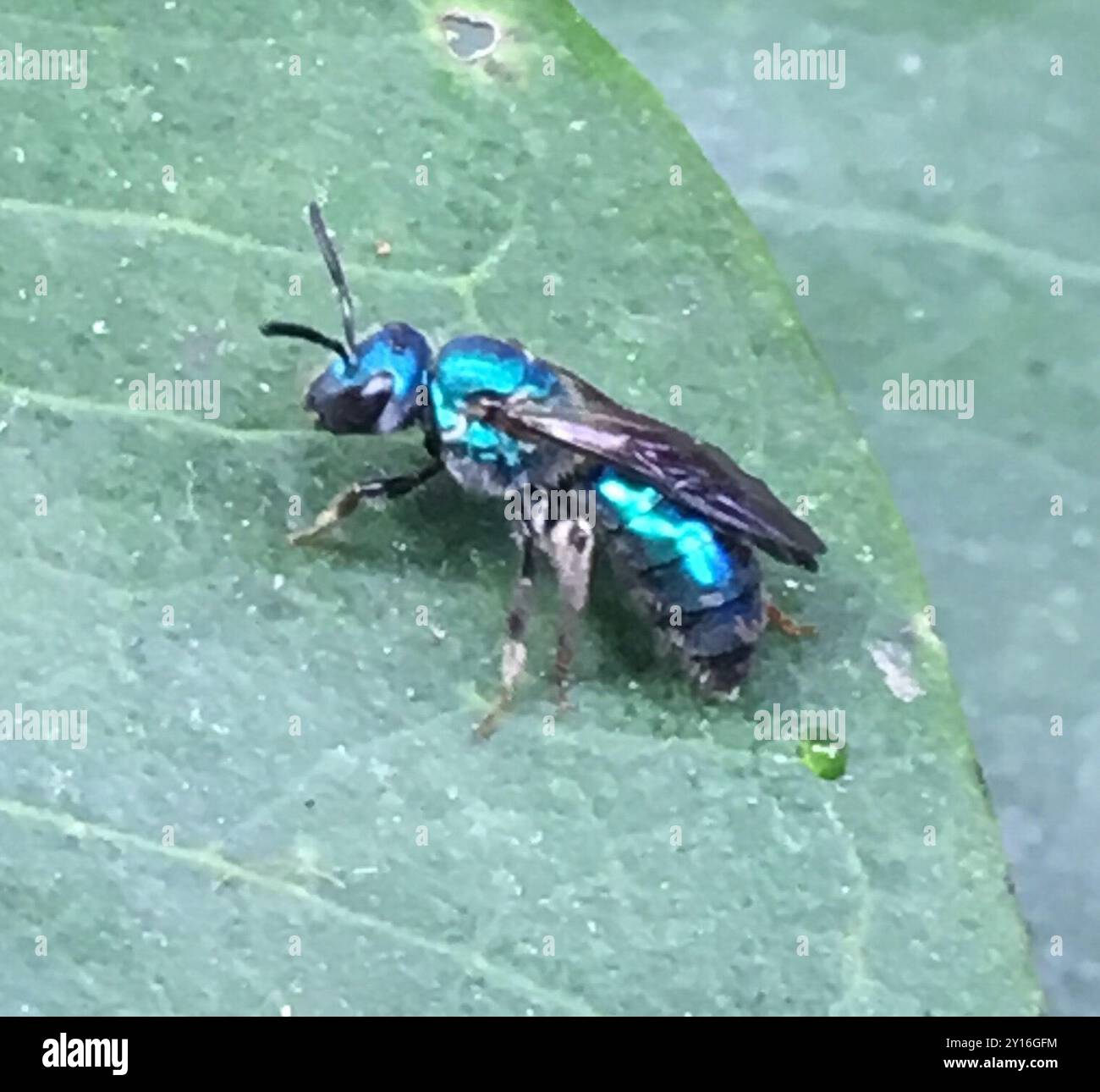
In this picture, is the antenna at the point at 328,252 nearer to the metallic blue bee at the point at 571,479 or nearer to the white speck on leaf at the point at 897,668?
the metallic blue bee at the point at 571,479

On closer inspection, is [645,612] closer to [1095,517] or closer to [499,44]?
[1095,517]

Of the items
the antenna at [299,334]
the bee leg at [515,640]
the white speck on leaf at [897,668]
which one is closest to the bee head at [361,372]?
the antenna at [299,334]

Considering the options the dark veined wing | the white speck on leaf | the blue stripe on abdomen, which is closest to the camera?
the white speck on leaf

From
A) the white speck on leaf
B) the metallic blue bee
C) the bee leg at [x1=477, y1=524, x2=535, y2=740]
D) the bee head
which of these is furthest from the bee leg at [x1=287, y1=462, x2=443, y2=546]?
the white speck on leaf

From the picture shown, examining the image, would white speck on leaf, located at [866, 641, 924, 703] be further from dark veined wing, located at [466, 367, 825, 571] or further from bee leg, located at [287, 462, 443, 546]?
bee leg, located at [287, 462, 443, 546]

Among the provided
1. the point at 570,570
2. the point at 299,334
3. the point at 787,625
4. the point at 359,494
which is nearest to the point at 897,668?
the point at 787,625

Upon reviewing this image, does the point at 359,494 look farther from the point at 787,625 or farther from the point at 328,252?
the point at 787,625
